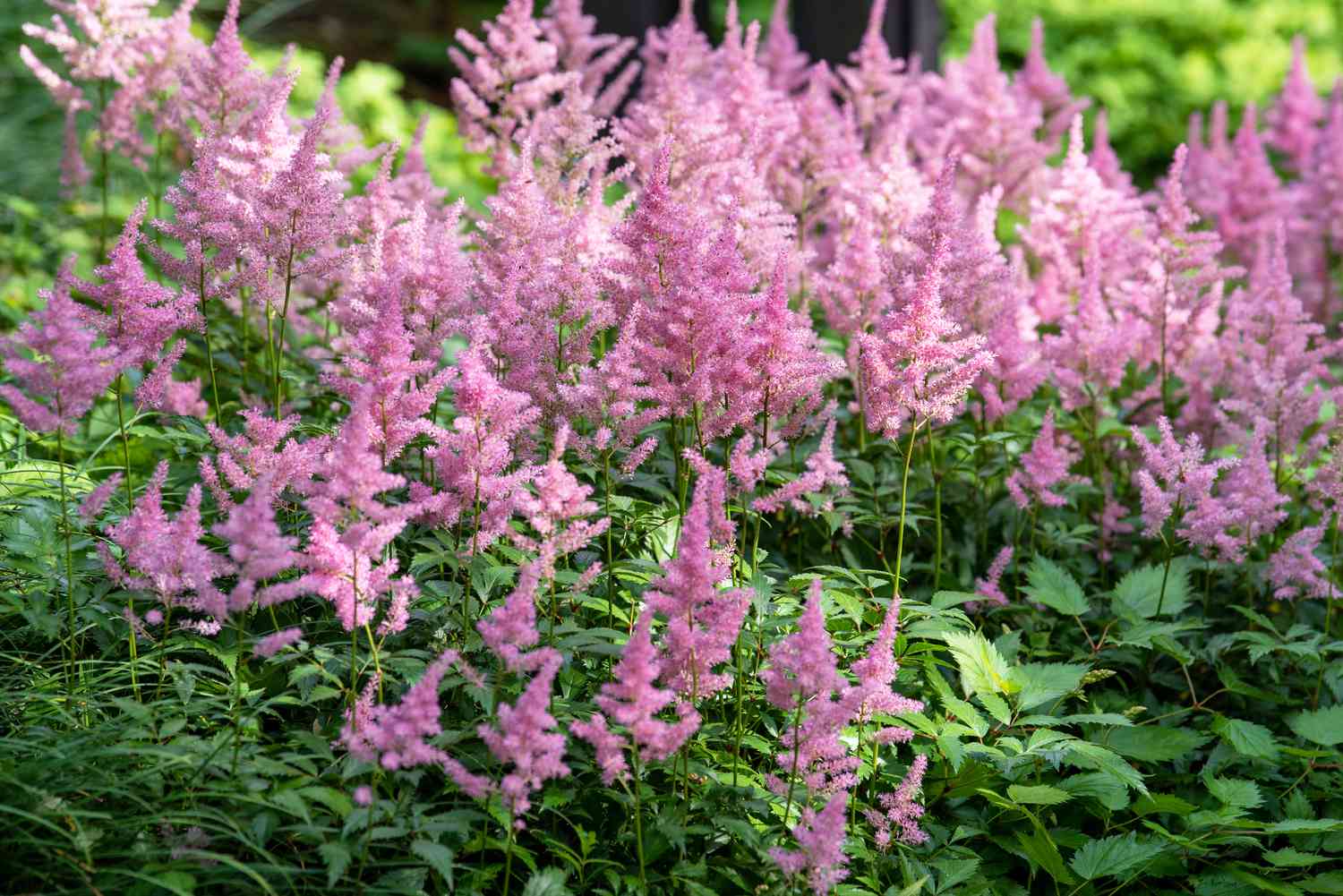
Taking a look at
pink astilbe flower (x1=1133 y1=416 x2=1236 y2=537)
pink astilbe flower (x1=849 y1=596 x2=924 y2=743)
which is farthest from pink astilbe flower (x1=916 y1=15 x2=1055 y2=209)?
pink astilbe flower (x1=849 y1=596 x2=924 y2=743)

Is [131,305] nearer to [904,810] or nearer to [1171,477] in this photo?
[904,810]

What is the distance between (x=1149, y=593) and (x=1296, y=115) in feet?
15.5

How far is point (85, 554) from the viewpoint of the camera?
393 cm

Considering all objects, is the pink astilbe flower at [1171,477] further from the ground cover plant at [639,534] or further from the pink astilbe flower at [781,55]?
the pink astilbe flower at [781,55]

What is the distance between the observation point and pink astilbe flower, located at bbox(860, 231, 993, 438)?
3439 mm

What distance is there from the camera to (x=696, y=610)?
121 inches

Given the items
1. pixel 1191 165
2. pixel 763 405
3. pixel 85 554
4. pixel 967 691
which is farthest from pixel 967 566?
pixel 1191 165

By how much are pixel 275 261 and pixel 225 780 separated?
5.00 feet

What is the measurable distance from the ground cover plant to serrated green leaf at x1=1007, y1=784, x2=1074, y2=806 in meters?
0.05

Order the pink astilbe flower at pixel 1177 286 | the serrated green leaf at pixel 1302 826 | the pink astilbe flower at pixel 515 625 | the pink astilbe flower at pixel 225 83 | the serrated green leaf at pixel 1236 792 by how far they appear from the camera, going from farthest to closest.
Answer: the pink astilbe flower at pixel 1177 286 → the pink astilbe flower at pixel 225 83 → the serrated green leaf at pixel 1236 792 → the serrated green leaf at pixel 1302 826 → the pink astilbe flower at pixel 515 625

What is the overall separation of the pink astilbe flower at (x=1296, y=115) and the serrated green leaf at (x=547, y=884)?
6.52 metres

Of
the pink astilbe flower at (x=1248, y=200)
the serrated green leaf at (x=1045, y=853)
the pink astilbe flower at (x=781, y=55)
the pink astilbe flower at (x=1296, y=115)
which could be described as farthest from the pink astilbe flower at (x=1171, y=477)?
the pink astilbe flower at (x=1296, y=115)

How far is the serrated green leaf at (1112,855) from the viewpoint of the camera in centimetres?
349

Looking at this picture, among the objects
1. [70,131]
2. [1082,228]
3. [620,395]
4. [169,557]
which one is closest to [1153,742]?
[620,395]
